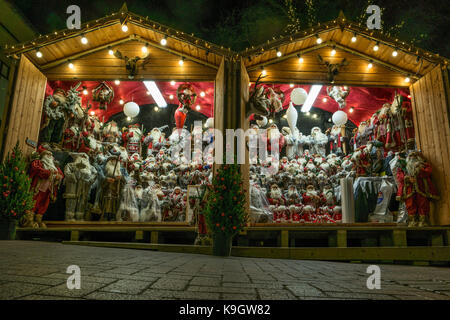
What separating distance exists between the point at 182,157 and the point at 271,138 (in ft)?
9.49

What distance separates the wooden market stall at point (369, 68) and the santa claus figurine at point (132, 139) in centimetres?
459

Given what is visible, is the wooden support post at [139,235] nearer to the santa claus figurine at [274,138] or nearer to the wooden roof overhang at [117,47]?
the wooden roof overhang at [117,47]

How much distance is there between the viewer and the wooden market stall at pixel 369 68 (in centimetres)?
670

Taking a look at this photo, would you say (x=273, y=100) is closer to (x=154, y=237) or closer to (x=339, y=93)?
(x=339, y=93)

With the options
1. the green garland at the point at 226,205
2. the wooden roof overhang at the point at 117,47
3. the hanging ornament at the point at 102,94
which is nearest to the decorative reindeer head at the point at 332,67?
the wooden roof overhang at the point at 117,47

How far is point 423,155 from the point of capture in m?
6.96

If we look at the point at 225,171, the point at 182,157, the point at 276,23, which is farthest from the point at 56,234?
the point at 276,23

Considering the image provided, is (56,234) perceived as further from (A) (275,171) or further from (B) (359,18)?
(B) (359,18)

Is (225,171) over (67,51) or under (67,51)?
under

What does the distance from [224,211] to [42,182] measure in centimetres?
437

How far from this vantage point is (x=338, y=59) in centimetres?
736

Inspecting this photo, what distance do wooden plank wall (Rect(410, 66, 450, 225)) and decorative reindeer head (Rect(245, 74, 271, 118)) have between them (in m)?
3.53

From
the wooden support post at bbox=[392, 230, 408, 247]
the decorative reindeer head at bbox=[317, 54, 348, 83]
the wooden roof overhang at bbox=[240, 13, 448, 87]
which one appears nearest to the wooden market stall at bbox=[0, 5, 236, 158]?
the wooden roof overhang at bbox=[240, 13, 448, 87]

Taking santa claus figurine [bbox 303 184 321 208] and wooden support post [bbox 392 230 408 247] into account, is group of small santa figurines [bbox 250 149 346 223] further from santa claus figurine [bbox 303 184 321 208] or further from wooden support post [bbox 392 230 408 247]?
wooden support post [bbox 392 230 408 247]
